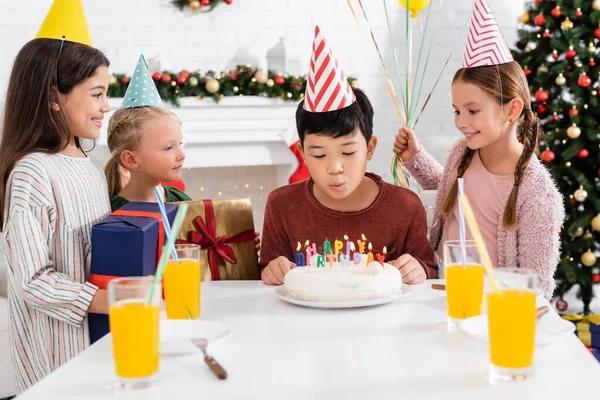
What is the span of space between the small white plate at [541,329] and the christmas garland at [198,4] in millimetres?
3540

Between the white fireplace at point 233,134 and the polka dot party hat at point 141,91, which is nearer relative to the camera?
the polka dot party hat at point 141,91

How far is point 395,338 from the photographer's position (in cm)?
112

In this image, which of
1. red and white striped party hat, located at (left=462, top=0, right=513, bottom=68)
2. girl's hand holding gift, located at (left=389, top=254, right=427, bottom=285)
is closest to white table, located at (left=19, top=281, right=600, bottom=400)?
girl's hand holding gift, located at (left=389, top=254, right=427, bottom=285)

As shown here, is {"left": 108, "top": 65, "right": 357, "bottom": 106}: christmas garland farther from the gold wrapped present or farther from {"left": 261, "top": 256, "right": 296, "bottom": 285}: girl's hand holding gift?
{"left": 261, "top": 256, "right": 296, "bottom": 285}: girl's hand holding gift

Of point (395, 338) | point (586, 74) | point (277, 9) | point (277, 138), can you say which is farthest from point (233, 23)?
point (395, 338)

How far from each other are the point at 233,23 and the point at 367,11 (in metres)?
0.92

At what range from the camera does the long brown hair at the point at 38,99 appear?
65.3 inches

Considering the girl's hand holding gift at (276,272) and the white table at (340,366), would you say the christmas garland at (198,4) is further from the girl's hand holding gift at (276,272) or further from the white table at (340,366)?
the white table at (340,366)

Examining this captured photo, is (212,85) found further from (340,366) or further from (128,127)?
(340,366)

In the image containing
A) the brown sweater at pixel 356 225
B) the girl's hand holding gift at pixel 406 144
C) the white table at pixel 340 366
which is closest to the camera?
the white table at pixel 340 366

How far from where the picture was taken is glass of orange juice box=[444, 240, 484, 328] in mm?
1189

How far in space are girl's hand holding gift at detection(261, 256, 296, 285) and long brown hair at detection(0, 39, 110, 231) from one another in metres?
0.60

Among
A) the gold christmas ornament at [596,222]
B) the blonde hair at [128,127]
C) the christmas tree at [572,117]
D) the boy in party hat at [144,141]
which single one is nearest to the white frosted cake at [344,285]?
the boy in party hat at [144,141]

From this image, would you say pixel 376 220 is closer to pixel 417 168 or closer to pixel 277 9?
pixel 417 168
